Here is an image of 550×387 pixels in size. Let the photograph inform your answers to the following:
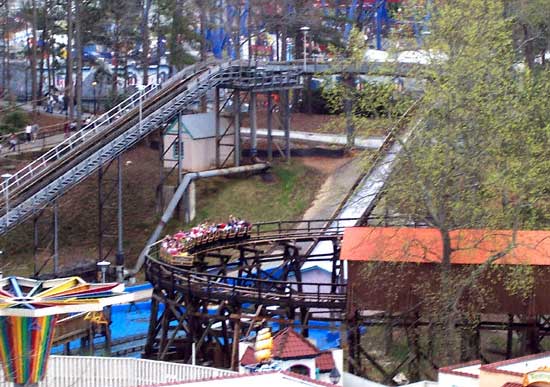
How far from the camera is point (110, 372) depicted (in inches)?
1091

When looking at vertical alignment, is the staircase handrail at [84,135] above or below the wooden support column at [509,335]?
above

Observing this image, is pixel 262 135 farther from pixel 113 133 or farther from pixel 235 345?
pixel 235 345

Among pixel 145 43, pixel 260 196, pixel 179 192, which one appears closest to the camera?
pixel 179 192

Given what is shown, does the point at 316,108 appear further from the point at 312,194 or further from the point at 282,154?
the point at 312,194

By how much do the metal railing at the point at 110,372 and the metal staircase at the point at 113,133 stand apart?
14.1m

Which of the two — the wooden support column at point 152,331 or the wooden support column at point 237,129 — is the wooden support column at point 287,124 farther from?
the wooden support column at point 152,331

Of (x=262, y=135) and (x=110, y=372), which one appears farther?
(x=262, y=135)

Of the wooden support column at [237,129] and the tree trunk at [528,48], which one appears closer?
the tree trunk at [528,48]

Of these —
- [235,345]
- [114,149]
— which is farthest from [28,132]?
[235,345]

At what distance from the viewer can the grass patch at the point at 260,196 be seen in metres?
49.8

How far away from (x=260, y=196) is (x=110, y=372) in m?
24.1

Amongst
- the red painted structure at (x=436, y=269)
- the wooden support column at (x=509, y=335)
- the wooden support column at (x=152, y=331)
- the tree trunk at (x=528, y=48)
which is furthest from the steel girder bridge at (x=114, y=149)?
→ the wooden support column at (x=509, y=335)

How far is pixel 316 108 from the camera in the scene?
64.1 m

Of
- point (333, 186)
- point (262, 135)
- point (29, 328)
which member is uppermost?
point (29, 328)
